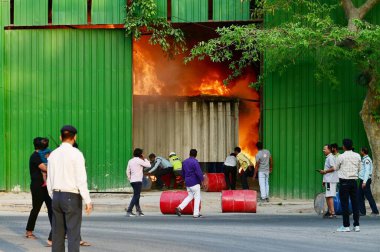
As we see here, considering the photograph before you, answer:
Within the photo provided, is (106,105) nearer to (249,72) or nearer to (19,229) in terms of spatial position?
(249,72)

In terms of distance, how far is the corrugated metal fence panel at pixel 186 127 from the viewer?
29391 millimetres

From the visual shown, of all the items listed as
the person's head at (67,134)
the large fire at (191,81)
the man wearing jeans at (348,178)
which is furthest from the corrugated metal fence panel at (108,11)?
the person's head at (67,134)

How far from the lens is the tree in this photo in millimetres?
22031

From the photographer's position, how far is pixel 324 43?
22359mm

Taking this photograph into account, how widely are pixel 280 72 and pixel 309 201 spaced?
3812mm

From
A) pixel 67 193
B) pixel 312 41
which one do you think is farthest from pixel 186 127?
pixel 67 193

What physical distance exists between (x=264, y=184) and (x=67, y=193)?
567 inches

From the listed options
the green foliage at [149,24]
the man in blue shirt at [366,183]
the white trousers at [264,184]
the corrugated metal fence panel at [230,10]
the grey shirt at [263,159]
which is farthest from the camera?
the corrugated metal fence panel at [230,10]

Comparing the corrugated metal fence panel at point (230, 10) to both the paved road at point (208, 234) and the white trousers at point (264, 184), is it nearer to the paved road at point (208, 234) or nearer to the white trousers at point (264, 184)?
the white trousers at point (264, 184)

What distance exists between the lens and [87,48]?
A: 88.2 feet

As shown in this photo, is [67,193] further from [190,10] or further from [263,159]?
[190,10]

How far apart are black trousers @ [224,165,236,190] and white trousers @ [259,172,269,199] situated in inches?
116

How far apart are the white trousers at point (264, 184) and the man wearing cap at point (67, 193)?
14.1 metres

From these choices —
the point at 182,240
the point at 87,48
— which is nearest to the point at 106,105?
the point at 87,48
